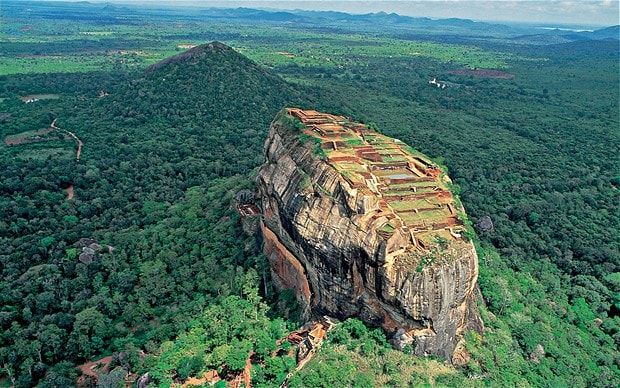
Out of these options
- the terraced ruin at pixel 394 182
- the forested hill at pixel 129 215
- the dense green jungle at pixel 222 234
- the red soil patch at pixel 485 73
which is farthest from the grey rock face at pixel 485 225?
the red soil patch at pixel 485 73

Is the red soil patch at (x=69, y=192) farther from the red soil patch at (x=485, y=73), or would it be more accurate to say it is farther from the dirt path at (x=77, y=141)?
the red soil patch at (x=485, y=73)

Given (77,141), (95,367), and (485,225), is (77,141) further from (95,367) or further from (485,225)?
(485,225)

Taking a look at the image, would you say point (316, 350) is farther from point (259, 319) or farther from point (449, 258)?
point (449, 258)

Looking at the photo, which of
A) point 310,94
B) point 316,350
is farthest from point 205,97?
point 316,350

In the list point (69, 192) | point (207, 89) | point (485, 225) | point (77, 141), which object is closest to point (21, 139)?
point (77, 141)

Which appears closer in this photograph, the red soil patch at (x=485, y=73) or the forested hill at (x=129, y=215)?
the forested hill at (x=129, y=215)
